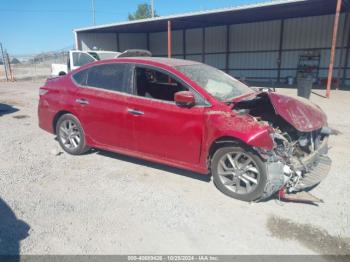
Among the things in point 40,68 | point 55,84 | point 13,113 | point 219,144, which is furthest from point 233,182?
point 40,68

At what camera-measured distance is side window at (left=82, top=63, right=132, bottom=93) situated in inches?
177

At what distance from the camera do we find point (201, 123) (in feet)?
12.4

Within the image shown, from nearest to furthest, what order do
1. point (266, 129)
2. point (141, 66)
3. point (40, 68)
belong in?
point (266, 129) → point (141, 66) → point (40, 68)

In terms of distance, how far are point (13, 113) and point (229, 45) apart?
15385 millimetres

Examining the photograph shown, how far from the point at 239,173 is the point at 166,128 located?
1136mm

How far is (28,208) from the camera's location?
359cm

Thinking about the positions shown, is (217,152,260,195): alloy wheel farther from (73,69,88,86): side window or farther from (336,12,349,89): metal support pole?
(336,12,349,89): metal support pole

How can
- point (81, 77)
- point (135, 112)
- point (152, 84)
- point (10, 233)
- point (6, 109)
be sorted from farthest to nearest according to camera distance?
Result: 1. point (6, 109)
2. point (81, 77)
3. point (152, 84)
4. point (135, 112)
5. point (10, 233)

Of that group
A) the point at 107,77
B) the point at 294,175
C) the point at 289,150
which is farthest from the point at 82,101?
the point at 294,175

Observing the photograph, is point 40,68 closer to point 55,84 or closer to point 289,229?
point 55,84

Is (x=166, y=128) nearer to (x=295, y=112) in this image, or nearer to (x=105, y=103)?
(x=105, y=103)

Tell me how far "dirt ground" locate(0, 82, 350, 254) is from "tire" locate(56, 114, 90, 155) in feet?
0.81

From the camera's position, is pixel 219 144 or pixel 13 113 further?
pixel 13 113

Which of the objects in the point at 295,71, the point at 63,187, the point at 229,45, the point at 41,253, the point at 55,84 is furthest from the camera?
the point at 229,45
